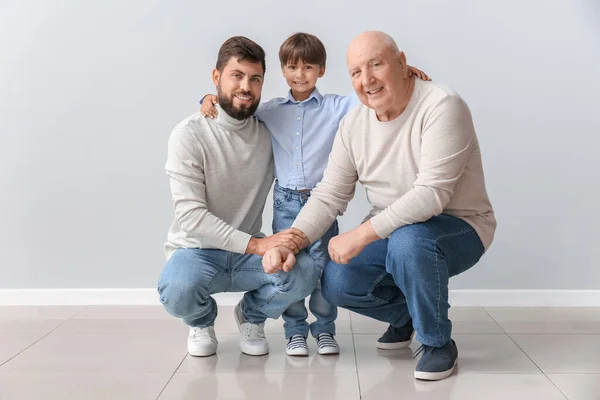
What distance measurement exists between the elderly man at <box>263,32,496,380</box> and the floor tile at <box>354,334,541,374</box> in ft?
0.28

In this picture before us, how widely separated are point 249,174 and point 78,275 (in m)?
1.17

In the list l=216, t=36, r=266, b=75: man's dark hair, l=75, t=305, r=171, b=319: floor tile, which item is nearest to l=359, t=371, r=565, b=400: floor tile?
l=216, t=36, r=266, b=75: man's dark hair

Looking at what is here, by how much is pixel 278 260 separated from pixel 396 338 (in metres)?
0.51

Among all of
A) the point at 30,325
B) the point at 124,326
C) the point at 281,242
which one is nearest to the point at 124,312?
the point at 124,326

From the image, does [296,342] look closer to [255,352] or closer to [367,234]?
[255,352]

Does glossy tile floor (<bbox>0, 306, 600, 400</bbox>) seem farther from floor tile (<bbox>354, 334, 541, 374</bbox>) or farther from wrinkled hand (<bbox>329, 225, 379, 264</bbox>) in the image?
wrinkled hand (<bbox>329, 225, 379, 264</bbox>)

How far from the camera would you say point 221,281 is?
2482 millimetres

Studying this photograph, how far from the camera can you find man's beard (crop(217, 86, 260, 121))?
250cm

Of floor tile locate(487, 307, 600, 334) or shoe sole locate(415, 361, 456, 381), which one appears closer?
shoe sole locate(415, 361, 456, 381)

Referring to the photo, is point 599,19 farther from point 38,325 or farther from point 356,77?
point 38,325

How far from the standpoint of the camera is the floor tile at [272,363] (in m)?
2.35

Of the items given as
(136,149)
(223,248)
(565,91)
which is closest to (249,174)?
(223,248)

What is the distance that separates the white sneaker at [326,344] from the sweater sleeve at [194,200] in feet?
1.29

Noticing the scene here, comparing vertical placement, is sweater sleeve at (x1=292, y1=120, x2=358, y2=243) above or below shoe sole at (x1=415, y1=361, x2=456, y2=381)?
above
